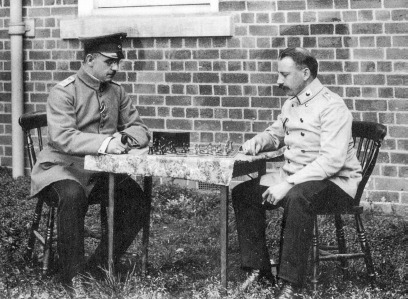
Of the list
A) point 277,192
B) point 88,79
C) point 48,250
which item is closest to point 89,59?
point 88,79

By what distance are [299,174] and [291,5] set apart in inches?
113

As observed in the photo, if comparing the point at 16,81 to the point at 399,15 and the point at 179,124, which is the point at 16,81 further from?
the point at 399,15

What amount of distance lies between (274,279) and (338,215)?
610mm

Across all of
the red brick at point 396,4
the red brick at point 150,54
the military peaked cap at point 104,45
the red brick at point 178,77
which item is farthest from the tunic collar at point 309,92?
the red brick at point 150,54

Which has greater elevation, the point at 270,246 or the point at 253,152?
the point at 253,152

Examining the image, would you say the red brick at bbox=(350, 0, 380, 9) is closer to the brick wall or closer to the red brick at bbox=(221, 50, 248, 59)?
the brick wall

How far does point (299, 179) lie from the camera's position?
4.67 metres

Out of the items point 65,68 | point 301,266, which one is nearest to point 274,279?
point 301,266

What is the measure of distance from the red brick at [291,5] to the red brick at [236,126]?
1141 millimetres

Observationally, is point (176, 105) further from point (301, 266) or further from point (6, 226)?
point (301, 266)

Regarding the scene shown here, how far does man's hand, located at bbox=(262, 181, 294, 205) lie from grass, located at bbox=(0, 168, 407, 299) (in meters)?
0.54

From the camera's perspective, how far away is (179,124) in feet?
25.0

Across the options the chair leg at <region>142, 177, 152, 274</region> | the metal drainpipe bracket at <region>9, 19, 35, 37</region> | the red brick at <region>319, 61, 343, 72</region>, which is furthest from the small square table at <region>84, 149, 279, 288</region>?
the metal drainpipe bracket at <region>9, 19, 35, 37</region>

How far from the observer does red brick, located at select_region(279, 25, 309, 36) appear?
23.3 ft
